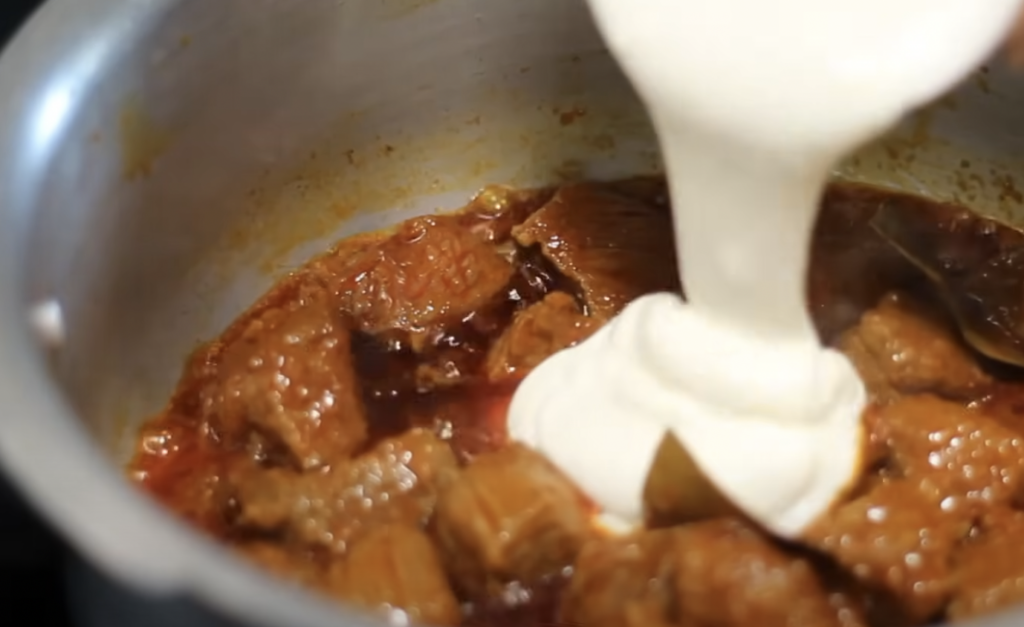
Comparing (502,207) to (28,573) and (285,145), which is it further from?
(28,573)

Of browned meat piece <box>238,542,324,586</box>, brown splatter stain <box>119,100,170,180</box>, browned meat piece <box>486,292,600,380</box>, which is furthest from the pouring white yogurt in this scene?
brown splatter stain <box>119,100,170,180</box>

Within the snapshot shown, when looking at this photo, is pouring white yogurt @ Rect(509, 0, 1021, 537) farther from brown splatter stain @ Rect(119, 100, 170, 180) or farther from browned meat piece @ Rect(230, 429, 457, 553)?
brown splatter stain @ Rect(119, 100, 170, 180)

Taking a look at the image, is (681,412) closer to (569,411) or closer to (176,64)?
(569,411)

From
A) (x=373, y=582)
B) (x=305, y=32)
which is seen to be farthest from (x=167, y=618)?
(x=305, y=32)

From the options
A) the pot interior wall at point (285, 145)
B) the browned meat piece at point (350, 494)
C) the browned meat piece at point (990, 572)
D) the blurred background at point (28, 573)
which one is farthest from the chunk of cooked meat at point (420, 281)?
the browned meat piece at point (990, 572)

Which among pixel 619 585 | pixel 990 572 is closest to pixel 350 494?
pixel 619 585

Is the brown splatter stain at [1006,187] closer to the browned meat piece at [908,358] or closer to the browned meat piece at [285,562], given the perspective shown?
the browned meat piece at [908,358]
